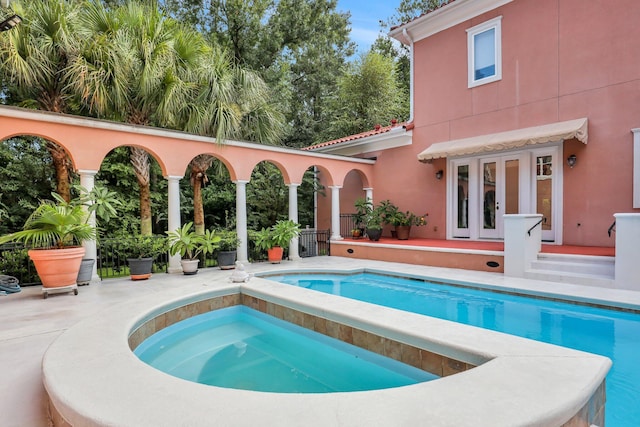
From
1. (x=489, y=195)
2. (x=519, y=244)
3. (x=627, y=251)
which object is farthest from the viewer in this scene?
(x=489, y=195)

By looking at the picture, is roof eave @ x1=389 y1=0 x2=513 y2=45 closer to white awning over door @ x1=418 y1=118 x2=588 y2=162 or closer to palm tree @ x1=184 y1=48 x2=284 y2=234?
white awning over door @ x1=418 y1=118 x2=588 y2=162

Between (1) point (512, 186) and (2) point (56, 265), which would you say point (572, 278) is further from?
(2) point (56, 265)

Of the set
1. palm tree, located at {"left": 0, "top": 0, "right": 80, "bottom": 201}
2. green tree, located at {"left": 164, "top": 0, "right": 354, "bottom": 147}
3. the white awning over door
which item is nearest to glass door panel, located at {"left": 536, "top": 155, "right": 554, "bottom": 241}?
the white awning over door

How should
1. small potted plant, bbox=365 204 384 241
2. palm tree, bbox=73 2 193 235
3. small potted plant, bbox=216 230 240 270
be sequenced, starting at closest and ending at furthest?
palm tree, bbox=73 2 193 235 → small potted plant, bbox=216 230 240 270 → small potted plant, bbox=365 204 384 241

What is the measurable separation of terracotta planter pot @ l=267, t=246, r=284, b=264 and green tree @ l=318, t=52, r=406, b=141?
11168mm

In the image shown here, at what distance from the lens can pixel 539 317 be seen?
583 centimetres

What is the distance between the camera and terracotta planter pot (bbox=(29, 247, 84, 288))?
636 centimetres

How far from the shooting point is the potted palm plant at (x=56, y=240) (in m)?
6.37

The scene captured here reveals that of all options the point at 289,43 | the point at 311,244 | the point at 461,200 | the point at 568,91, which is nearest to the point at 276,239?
the point at 311,244

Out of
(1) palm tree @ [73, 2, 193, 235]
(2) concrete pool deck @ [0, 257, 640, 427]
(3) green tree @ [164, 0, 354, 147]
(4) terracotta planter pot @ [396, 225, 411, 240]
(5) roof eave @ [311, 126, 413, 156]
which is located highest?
(3) green tree @ [164, 0, 354, 147]

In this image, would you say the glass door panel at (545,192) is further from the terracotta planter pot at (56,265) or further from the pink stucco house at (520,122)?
the terracotta planter pot at (56,265)

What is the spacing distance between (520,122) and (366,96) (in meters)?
10.7

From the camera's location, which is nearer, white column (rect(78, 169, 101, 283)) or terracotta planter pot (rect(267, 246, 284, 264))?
white column (rect(78, 169, 101, 283))

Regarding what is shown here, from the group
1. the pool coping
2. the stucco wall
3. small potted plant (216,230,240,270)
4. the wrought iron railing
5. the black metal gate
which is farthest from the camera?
the wrought iron railing
